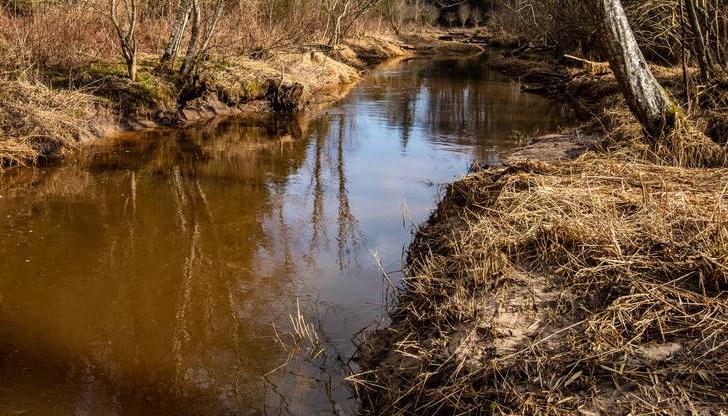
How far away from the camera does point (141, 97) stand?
14.7 m

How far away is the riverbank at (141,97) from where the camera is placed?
36.7 feet

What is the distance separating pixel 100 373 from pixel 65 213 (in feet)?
14.6

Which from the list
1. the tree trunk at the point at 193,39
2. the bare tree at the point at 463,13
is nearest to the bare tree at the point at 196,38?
the tree trunk at the point at 193,39

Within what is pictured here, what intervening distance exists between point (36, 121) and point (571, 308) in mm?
10104

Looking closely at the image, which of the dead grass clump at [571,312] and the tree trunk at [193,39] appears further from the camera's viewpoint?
the tree trunk at [193,39]

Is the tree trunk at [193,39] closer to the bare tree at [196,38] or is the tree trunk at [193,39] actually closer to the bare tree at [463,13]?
the bare tree at [196,38]

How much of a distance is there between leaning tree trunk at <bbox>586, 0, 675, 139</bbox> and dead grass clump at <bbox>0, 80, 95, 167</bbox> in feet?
30.0

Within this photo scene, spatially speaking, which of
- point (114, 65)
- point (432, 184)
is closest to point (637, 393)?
point (432, 184)

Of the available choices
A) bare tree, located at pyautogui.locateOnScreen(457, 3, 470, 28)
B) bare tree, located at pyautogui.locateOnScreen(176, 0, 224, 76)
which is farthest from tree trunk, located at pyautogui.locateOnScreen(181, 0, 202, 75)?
bare tree, located at pyautogui.locateOnScreen(457, 3, 470, 28)

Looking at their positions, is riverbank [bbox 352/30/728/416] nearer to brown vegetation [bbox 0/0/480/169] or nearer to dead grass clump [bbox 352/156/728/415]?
dead grass clump [bbox 352/156/728/415]

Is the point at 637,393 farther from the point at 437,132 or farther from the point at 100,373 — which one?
the point at 437,132

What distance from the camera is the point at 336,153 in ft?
42.4

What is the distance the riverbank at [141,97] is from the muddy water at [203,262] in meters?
0.60

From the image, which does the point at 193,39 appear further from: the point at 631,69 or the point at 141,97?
the point at 631,69
